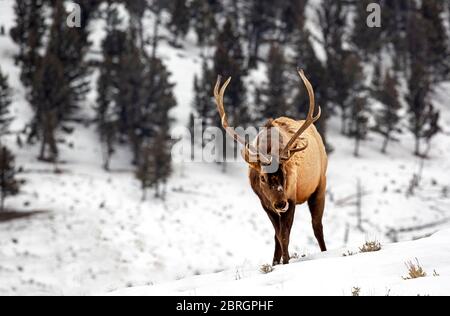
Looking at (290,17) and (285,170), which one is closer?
(285,170)

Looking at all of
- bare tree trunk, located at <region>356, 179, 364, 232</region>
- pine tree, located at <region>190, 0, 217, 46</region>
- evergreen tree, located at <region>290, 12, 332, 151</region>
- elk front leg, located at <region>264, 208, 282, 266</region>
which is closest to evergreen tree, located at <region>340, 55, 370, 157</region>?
evergreen tree, located at <region>290, 12, 332, 151</region>

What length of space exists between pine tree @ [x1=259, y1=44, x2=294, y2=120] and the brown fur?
3692 cm

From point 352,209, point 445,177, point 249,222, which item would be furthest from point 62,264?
point 445,177

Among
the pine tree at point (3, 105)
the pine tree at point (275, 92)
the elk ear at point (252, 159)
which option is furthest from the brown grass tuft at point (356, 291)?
the pine tree at point (275, 92)

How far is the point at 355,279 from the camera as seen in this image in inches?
178

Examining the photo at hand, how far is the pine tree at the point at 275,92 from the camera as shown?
44.7 metres

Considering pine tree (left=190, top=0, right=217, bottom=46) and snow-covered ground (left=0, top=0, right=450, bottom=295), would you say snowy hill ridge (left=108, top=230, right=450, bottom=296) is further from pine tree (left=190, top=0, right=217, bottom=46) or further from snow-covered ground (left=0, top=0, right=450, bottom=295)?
pine tree (left=190, top=0, right=217, bottom=46)

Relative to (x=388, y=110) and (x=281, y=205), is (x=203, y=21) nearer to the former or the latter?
(x=388, y=110)

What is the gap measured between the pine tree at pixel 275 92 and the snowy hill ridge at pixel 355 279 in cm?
3882

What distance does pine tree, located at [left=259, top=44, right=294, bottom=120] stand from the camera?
1759 inches

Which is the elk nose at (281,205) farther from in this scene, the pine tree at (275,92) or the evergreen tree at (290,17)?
the evergreen tree at (290,17)

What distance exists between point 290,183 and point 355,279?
5.69ft

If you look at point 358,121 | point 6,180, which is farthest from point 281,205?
point 358,121

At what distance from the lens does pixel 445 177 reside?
42.8 meters
